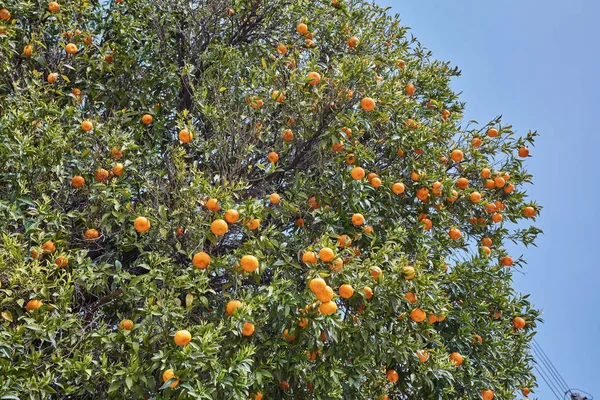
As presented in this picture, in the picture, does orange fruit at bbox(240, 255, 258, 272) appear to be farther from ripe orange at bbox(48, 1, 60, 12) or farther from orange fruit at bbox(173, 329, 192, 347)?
ripe orange at bbox(48, 1, 60, 12)

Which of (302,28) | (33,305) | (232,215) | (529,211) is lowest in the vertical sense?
(33,305)

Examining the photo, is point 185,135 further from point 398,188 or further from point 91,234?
point 398,188

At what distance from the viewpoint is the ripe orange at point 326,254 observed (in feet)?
10.4

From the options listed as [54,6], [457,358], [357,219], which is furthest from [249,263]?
[54,6]

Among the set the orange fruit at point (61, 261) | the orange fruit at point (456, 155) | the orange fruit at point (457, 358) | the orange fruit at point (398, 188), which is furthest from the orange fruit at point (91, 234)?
the orange fruit at point (456, 155)

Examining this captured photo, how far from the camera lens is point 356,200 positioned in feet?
12.6

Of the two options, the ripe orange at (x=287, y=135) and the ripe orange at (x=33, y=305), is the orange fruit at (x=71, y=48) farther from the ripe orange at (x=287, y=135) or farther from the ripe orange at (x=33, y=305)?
the ripe orange at (x=33, y=305)

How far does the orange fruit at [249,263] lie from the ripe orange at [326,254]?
0.41 m

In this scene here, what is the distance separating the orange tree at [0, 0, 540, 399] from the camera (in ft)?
9.82

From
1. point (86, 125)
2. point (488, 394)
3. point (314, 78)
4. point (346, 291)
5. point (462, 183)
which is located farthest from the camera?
point (462, 183)

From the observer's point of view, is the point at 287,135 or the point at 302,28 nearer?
the point at 287,135

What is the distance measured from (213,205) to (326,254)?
74 cm

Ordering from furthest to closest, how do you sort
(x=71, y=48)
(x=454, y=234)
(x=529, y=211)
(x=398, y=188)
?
1. (x=529, y=211)
2. (x=454, y=234)
3. (x=71, y=48)
4. (x=398, y=188)

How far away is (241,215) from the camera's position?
125 inches
